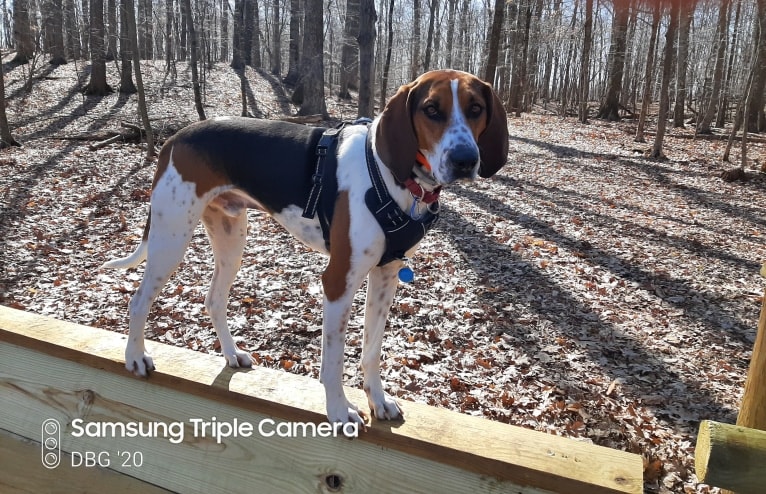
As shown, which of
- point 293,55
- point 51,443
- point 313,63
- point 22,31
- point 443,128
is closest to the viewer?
point 443,128

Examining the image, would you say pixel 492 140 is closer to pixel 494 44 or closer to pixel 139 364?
pixel 139 364

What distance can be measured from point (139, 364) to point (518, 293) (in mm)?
4064

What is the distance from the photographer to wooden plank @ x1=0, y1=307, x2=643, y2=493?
2.18 metres

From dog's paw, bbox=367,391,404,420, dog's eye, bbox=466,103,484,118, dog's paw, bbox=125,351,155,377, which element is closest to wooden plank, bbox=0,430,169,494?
dog's paw, bbox=125,351,155,377

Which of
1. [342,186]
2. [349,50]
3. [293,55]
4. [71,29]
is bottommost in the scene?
[342,186]

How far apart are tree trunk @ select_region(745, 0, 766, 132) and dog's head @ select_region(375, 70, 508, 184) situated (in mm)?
11466

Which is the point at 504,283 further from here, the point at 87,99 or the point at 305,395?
the point at 87,99

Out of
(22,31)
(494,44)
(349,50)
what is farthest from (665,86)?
(22,31)

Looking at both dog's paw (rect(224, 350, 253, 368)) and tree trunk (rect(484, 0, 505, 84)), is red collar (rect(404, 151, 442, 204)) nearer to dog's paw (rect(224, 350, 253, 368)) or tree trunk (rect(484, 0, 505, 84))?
dog's paw (rect(224, 350, 253, 368))

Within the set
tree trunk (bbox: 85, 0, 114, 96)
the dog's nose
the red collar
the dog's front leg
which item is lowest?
the dog's front leg

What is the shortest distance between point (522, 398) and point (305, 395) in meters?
1.99

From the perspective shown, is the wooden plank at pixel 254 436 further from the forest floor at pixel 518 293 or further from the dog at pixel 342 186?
the forest floor at pixel 518 293

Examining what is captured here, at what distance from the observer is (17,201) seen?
323 inches

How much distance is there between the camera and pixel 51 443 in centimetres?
272
